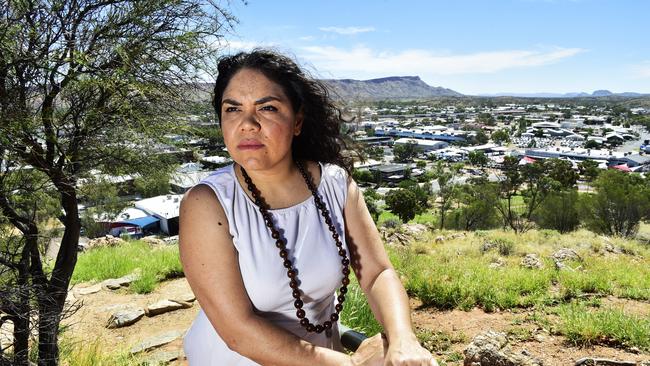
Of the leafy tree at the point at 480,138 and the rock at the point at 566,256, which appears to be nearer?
the rock at the point at 566,256

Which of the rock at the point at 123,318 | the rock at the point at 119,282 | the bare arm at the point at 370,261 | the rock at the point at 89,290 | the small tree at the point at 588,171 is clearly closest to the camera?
the bare arm at the point at 370,261

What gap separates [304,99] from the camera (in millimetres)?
1584

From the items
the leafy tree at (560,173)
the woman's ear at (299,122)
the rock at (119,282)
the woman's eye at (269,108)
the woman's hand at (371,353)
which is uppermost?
the woman's eye at (269,108)

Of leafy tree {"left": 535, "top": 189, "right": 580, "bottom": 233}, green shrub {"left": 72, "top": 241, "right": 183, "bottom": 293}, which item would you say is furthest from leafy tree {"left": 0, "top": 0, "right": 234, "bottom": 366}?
leafy tree {"left": 535, "top": 189, "right": 580, "bottom": 233}

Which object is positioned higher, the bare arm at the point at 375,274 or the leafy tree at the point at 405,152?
the bare arm at the point at 375,274

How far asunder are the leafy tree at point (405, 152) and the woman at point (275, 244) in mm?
64873

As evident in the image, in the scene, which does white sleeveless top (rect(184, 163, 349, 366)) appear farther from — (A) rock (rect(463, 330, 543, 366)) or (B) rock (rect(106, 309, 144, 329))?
(B) rock (rect(106, 309, 144, 329))

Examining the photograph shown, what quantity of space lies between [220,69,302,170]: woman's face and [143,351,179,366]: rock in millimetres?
2454

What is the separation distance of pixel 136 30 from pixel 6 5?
661mm

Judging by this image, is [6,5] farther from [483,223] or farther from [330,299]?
[483,223]

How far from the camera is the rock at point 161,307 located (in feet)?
16.0

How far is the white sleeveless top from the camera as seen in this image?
138cm

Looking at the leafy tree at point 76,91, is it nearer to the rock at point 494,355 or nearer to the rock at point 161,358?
the rock at point 161,358

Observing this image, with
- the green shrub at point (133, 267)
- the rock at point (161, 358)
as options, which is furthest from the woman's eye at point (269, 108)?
the green shrub at point (133, 267)
